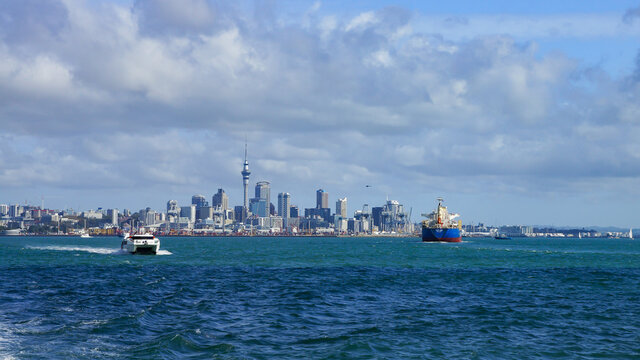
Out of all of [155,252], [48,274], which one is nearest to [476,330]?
[48,274]

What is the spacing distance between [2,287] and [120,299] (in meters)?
17.7

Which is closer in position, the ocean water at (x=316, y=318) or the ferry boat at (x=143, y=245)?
the ocean water at (x=316, y=318)

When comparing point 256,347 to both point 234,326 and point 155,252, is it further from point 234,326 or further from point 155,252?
point 155,252

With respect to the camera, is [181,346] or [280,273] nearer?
[181,346]

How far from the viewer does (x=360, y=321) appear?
4222 centimetres

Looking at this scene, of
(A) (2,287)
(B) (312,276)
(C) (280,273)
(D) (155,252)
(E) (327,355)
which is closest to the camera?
(E) (327,355)

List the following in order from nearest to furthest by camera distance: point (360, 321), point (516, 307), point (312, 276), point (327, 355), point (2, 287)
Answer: point (327, 355)
point (360, 321)
point (516, 307)
point (2, 287)
point (312, 276)

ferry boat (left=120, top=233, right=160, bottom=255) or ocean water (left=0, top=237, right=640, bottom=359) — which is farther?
ferry boat (left=120, top=233, right=160, bottom=255)

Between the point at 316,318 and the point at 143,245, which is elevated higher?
the point at 143,245

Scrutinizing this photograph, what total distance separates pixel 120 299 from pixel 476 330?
92.6ft

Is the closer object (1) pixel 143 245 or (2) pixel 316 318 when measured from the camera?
(2) pixel 316 318

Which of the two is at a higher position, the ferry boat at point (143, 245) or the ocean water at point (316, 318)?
the ferry boat at point (143, 245)

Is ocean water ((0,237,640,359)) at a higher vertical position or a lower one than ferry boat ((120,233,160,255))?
lower

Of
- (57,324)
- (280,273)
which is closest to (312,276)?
(280,273)
